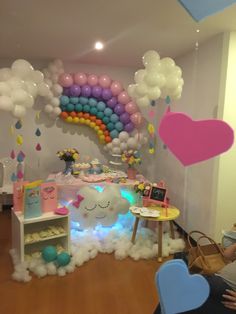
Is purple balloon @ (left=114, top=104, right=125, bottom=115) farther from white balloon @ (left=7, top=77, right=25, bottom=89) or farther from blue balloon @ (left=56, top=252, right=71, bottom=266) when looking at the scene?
blue balloon @ (left=56, top=252, right=71, bottom=266)

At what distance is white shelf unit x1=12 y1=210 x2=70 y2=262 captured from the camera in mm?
2734

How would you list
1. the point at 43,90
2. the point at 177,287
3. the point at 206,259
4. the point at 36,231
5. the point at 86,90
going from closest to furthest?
the point at 177,287
the point at 206,259
the point at 36,231
the point at 43,90
the point at 86,90

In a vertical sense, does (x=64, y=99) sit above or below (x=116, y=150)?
above

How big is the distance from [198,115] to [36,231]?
2205 mm

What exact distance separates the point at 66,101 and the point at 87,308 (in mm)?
2639

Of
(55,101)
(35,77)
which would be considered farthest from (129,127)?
(35,77)

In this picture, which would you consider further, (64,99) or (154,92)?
(64,99)

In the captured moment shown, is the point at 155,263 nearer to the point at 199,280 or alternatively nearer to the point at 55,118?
the point at 199,280

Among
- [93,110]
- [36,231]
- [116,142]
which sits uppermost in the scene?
[93,110]

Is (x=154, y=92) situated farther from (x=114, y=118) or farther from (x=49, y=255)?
(x=49, y=255)

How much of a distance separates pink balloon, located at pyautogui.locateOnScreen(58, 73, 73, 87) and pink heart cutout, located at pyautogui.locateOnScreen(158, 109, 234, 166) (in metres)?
2.81

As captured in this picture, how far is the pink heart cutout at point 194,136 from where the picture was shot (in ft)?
4.15

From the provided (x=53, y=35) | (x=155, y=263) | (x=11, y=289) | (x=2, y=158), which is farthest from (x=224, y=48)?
(x=2, y=158)

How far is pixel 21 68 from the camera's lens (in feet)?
8.96
